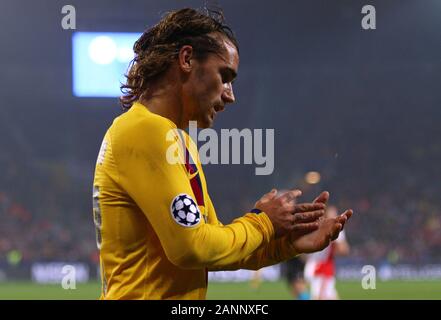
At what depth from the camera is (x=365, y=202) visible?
27.8m

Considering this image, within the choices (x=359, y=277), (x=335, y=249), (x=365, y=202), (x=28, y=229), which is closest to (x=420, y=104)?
(x=365, y=202)

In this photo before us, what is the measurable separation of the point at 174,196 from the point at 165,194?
3cm

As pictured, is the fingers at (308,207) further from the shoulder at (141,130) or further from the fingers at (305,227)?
the shoulder at (141,130)

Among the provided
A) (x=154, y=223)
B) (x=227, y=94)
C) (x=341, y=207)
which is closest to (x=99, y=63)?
(x=341, y=207)

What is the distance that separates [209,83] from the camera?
2.75 m

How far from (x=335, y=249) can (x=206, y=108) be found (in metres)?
8.57

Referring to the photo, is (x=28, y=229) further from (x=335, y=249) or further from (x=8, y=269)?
(x=335, y=249)

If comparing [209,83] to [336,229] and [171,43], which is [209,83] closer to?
[171,43]

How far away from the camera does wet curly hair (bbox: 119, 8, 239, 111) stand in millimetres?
2740

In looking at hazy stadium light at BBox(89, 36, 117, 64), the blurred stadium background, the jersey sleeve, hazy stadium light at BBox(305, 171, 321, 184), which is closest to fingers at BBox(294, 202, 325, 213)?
the jersey sleeve

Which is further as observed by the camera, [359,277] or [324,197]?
[359,277]

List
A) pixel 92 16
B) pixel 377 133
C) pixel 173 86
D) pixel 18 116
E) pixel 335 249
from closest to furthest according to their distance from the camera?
pixel 173 86 → pixel 335 249 → pixel 92 16 → pixel 18 116 → pixel 377 133

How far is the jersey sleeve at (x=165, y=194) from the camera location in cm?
243

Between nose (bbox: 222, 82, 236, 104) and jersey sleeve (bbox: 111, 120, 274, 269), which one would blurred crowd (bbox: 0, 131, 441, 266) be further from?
jersey sleeve (bbox: 111, 120, 274, 269)
